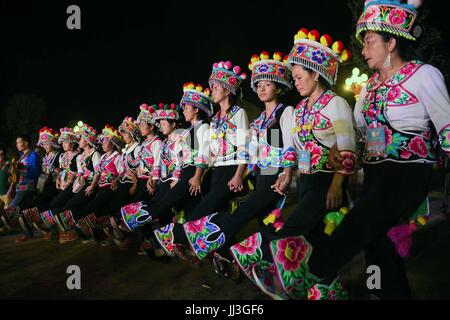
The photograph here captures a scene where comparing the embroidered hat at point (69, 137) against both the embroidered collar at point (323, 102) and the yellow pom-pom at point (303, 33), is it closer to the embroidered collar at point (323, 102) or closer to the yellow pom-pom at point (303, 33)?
the yellow pom-pom at point (303, 33)

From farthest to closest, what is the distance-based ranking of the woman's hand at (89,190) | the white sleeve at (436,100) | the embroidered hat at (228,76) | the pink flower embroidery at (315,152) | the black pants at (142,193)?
1. the woman's hand at (89,190)
2. the black pants at (142,193)
3. the embroidered hat at (228,76)
4. the pink flower embroidery at (315,152)
5. the white sleeve at (436,100)

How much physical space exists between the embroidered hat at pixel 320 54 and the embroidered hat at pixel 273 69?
61 centimetres

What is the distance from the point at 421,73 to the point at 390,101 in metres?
0.21

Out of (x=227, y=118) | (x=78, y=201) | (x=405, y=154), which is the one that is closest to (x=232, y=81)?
(x=227, y=118)

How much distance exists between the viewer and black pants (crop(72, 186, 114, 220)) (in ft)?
18.0

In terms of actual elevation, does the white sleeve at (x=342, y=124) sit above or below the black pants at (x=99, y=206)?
above

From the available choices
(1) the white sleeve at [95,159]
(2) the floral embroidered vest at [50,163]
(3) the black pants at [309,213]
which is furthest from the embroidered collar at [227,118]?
(2) the floral embroidered vest at [50,163]

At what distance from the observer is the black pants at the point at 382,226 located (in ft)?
6.48

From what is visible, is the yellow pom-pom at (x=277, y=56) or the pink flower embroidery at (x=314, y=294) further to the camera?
the yellow pom-pom at (x=277, y=56)

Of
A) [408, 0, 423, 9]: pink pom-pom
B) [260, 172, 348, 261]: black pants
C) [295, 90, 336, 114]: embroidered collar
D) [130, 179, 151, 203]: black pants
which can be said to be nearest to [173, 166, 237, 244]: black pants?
A: [260, 172, 348, 261]: black pants

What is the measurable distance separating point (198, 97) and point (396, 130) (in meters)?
2.68

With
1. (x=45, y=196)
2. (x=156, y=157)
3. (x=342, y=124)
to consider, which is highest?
(x=342, y=124)

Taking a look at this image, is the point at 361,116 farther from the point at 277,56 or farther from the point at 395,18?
the point at 277,56

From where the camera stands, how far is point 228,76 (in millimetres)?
3902
